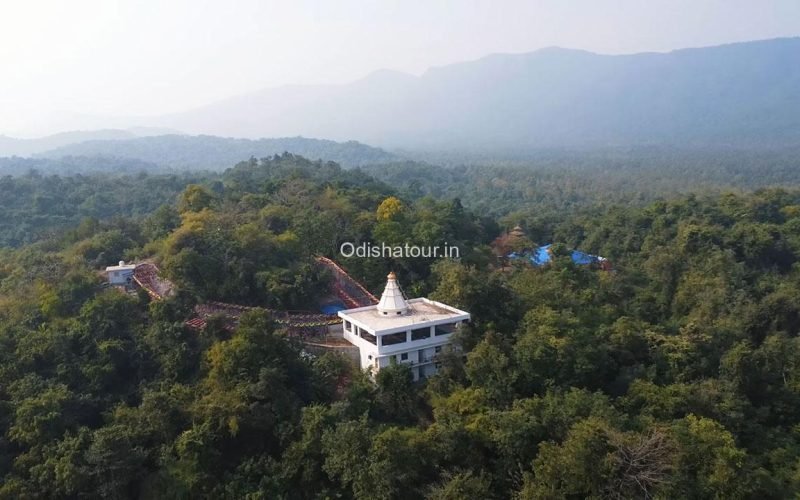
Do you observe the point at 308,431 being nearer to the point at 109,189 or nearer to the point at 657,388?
the point at 657,388

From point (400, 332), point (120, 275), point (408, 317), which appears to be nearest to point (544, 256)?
point (408, 317)

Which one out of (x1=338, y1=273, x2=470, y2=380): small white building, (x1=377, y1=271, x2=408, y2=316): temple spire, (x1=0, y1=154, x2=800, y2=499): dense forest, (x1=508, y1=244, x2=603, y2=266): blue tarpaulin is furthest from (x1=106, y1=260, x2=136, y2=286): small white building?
(x1=508, y1=244, x2=603, y2=266): blue tarpaulin

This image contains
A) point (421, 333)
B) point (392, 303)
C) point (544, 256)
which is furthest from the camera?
point (544, 256)

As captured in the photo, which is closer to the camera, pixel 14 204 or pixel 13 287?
pixel 13 287

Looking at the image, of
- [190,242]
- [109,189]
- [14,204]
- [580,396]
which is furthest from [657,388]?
[109,189]

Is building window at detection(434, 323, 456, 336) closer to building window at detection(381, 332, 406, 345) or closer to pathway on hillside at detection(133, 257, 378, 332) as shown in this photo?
building window at detection(381, 332, 406, 345)

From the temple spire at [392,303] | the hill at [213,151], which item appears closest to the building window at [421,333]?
the temple spire at [392,303]

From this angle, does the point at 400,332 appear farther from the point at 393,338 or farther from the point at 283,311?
the point at 283,311
